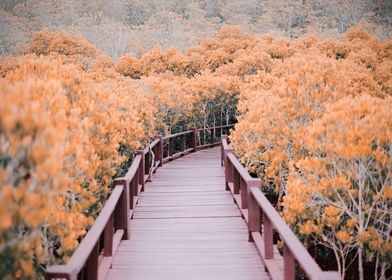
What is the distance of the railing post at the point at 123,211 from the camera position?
5.98m

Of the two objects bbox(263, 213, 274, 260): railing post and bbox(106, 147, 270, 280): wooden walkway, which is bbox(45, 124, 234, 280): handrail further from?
bbox(263, 213, 274, 260): railing post

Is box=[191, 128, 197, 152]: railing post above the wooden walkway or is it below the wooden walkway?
above

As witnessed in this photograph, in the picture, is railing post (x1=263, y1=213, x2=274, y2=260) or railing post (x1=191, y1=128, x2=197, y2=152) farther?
railing post (x1=191, y1=128, x2=197, y2=152)

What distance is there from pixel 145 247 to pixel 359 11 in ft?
147

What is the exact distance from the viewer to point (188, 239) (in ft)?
20.6

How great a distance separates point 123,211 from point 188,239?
40.0 inches

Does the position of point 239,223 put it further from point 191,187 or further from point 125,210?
point 191,187

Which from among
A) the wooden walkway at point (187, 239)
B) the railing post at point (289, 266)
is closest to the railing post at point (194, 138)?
the wooden walkway at point (187, 239)

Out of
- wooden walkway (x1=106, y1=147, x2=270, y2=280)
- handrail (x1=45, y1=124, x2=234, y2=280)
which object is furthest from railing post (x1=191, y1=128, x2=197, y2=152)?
handrail (x1=45, y1=124, x2=234, y2=280)

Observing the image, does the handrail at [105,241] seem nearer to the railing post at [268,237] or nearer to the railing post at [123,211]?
the railing post at [123,211]

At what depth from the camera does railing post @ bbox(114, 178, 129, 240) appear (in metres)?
5.98

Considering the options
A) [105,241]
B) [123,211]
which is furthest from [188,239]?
[105,241]

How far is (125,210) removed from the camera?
20.0 ft

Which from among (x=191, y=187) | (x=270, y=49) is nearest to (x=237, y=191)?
(x=191, y=187)
